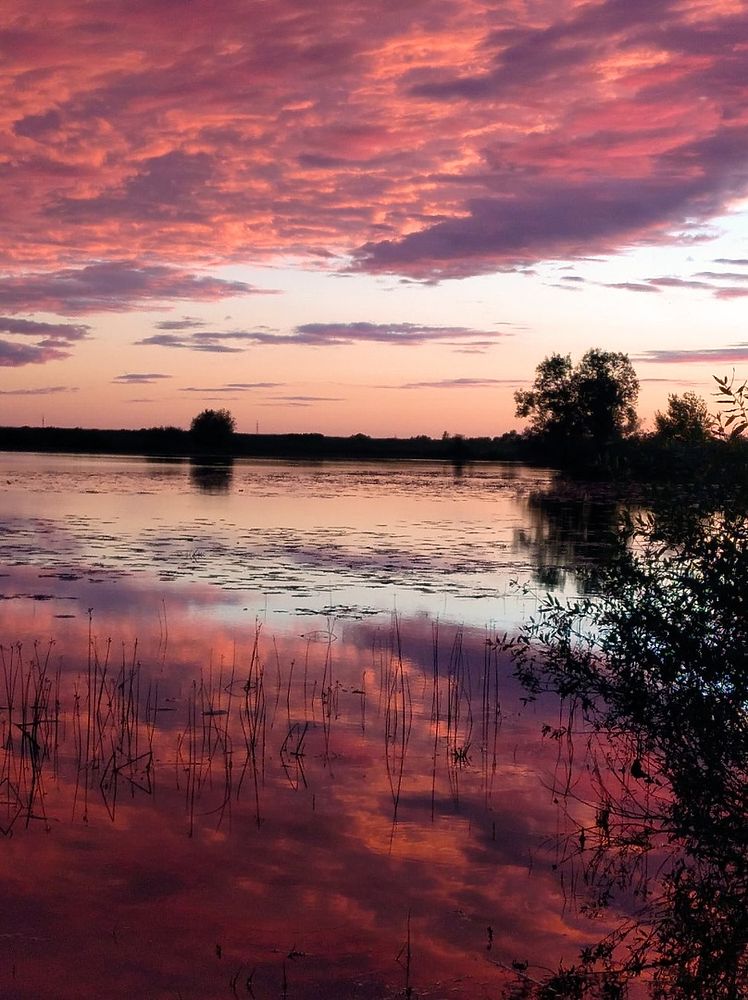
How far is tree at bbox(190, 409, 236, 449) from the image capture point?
148250 millimetres

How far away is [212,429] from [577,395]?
61.2 meters

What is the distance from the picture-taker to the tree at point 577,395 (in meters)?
107

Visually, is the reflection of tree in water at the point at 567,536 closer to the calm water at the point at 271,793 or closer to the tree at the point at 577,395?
the calm water at the point at 271,793

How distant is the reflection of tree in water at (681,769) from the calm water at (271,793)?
14.0 inches

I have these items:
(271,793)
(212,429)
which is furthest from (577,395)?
(271,793)

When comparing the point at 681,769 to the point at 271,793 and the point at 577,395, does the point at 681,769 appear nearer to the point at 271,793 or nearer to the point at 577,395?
the point at 271,793

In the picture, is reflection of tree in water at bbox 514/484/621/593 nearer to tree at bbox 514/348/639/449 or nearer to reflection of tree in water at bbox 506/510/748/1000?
reflection of tree in water at bbox 506/510/748/1000

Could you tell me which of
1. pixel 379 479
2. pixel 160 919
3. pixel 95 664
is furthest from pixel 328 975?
pixel 379 479

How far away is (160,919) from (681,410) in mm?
5563

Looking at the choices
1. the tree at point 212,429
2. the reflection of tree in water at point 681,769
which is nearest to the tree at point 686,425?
the reflection of tree in water at point 681,769

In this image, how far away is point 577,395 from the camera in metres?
108

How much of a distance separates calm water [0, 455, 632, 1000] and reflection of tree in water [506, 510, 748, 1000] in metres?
0.36

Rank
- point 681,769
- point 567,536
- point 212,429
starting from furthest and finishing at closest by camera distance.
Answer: point 212,429
point 567,536
point 681,769

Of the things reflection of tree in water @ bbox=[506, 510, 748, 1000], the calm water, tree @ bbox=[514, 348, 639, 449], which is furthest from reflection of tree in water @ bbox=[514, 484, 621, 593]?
tree @ bbox=[514, 348, 639, 449]
